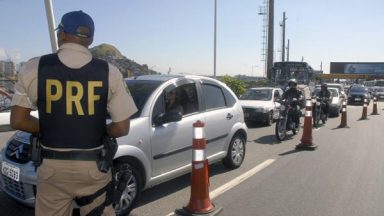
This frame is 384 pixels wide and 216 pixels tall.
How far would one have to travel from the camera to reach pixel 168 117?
5.75 metres

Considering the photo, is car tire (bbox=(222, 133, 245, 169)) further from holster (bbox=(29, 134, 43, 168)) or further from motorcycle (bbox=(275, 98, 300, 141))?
holster (bbox=(29, 134, 43, 168))

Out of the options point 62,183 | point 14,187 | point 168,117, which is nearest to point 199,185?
point 168,117

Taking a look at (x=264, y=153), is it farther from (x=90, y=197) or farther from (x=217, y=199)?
(x=90, y=197)

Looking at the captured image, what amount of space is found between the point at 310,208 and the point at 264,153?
4294 mm

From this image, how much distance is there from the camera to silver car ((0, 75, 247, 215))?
4949 millimetres

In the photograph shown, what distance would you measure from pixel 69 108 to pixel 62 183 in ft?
1.59

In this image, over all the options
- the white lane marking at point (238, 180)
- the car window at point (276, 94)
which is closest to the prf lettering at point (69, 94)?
the white lane marking at point (238, 180)

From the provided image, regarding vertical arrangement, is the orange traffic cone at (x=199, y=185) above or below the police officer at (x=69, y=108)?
below

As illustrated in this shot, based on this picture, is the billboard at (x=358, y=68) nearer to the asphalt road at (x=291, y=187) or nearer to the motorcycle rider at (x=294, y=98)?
the motorcycle rider at (x=294, y=98)

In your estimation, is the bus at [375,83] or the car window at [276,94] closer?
the car window at [276,94]

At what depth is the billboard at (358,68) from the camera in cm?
8364

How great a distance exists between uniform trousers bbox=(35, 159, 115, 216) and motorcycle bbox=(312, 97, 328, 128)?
1384cm

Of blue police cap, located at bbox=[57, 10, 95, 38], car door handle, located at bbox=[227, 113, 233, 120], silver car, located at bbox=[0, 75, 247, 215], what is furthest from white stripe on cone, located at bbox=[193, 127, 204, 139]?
car door handle, located at bbox=[227, 113, 233, 120]

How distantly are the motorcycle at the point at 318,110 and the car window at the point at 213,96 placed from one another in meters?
9.17
